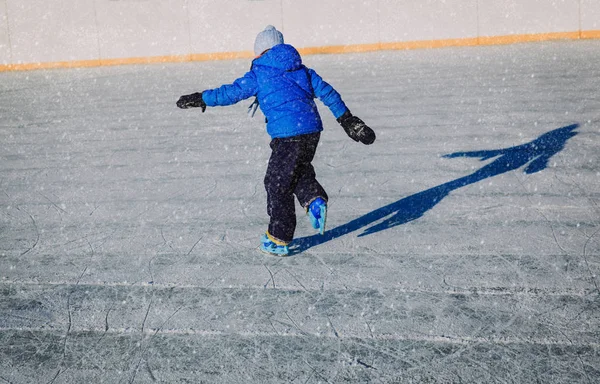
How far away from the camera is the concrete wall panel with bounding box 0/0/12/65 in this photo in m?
16.7

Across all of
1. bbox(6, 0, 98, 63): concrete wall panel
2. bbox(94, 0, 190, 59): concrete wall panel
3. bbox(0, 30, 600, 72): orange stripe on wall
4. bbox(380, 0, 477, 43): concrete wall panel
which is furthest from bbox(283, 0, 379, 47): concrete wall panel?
bbox(6, 0, 98, 63): concrete wall panel

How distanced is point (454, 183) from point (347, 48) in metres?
11.8

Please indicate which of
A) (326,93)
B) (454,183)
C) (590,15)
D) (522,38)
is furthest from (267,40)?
(590,15)

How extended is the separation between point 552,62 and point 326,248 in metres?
9.33

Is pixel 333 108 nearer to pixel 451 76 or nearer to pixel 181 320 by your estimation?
pixel 181 320

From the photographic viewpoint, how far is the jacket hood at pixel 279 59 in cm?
344

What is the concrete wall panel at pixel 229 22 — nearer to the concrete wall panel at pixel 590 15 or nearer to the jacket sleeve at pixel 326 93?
the concrete wall panel at pixel 590 15

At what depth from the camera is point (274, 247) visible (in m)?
3.61

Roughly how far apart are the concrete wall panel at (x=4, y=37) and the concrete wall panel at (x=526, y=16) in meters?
12.0

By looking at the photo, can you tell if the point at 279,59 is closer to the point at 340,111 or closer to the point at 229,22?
the point at 340,111

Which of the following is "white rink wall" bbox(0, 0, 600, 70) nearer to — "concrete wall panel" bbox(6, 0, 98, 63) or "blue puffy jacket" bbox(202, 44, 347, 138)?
"concrete wall panel" bbox(6, 0, 98, 63)

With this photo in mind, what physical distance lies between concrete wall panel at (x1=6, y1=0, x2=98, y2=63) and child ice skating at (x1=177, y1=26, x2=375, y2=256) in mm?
14586

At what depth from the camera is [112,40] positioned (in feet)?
55.1

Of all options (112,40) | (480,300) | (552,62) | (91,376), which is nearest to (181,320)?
(91,376)
